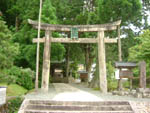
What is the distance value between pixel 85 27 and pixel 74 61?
1813 centimetres

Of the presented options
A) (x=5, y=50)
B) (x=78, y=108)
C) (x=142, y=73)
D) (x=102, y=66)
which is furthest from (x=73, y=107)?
(x=102, y=66)

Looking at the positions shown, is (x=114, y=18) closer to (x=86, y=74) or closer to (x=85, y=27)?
(x=85, y=27)

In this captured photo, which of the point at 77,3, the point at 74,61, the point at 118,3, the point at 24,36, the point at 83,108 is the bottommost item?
the point at 83,108

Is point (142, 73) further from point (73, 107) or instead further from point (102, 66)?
point (73, 107)

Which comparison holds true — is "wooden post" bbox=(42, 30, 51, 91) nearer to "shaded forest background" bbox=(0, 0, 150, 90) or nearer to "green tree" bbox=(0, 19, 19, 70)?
"shaded forest background" bbox=(0, 0, 150, 90)

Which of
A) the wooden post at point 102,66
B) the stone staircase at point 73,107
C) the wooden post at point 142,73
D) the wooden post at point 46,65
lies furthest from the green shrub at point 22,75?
the wooden post at point 142,73

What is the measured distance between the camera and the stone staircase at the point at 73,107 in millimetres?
8531

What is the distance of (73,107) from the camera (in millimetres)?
8812

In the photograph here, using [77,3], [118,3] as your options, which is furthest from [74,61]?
[118,3]

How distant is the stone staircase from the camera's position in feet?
28.0

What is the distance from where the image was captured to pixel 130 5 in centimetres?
1775

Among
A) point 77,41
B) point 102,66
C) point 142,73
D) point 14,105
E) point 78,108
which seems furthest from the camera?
point 77,41

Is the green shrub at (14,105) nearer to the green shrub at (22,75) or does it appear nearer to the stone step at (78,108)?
the stone step at (78,108)

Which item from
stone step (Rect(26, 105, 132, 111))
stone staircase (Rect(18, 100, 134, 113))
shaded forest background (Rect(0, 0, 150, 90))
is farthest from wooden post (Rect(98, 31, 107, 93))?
stone step (Rect(26, 105, 132, 111))
